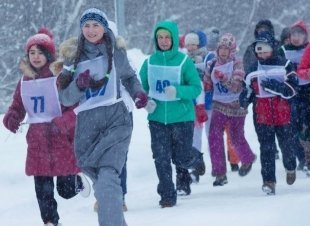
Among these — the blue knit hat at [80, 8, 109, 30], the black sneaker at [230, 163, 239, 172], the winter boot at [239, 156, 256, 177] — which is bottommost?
the black sneaker at [230, 163, 239, 172]

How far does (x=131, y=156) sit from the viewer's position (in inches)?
421

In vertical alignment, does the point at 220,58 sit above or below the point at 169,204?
above

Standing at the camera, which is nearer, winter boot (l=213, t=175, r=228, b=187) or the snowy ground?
the snowy ground

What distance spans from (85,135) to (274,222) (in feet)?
5.06

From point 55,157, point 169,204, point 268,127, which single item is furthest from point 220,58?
point 55,157

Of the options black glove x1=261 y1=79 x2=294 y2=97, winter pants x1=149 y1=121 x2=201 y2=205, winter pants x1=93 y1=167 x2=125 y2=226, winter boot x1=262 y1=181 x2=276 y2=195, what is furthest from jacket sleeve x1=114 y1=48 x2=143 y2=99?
winter boot x1=262 y1=181 x2=276 y2=195

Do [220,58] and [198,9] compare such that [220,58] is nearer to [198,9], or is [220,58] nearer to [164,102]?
[164,102]

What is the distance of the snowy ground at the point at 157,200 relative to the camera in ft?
A: 19.3

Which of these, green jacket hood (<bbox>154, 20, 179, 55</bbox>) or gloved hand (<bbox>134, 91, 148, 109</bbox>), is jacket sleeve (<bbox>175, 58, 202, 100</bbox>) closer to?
green jacket hood (<bbox>154, 20, 179, 55</bbox>)

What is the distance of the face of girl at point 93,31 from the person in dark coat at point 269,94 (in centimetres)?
241

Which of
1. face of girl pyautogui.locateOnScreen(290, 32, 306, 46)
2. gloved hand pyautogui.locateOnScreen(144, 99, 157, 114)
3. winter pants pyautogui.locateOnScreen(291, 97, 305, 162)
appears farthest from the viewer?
face of girl pyautogui.locateOnScreen(290, 32, 306, 46)

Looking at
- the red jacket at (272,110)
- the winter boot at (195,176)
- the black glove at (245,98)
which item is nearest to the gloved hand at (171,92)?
the black glove at (245,98)

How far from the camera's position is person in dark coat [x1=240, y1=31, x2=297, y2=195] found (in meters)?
7.53

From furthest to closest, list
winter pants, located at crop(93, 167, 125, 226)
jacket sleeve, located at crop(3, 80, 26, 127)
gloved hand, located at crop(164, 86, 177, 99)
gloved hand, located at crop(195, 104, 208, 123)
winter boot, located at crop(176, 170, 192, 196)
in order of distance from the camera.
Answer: gloved hand, located at crop(195, 104, 208, 123) < winter boot, located at crop(176, 170, 192, 196) < gloved hand, located at crop(164, 86, 177, 99) < jacket sleeve, located at crop(3, 80, 26, 127) < winter pants, located at crop(93, 167, 125, 226)
